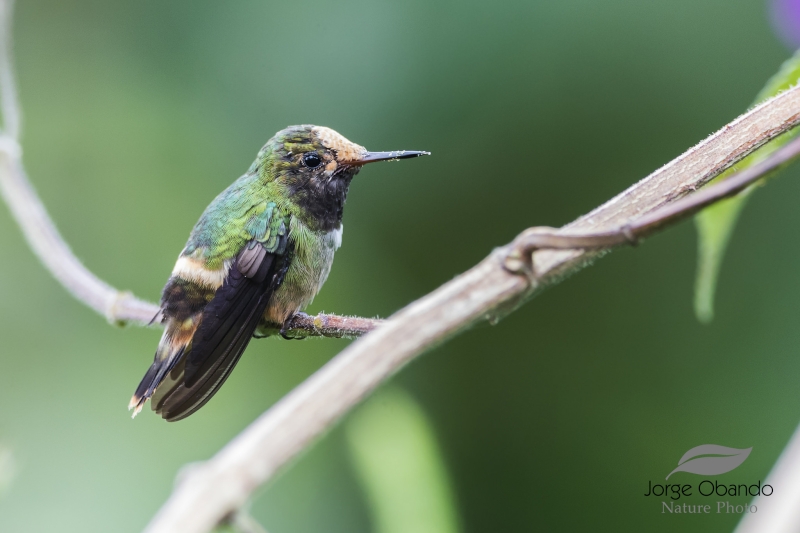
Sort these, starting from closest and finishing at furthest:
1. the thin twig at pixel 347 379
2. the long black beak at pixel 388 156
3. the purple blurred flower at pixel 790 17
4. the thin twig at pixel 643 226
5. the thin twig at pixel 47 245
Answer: the thin twig at pixel 347 379 → the thin twig at pixel 643 226 → the purple blurred flower at pixel 790 17 → the thin twig at pixel 47 245 → the long black beak at pixel 388 156

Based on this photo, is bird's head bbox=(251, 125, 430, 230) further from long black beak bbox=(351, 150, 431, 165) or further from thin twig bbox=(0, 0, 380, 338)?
thin twig bbox=(0, 0, 380, 338)

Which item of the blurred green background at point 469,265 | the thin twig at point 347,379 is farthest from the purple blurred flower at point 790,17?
the blurred green background at point 469,265

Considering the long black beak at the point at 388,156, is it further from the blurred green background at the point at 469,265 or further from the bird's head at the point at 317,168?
the blurred green background at the point at 469,265

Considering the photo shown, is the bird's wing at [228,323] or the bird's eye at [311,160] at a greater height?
the bird's eye at [311,160]

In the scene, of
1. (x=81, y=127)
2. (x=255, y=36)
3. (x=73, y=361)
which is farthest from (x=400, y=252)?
(x=81, y=127)

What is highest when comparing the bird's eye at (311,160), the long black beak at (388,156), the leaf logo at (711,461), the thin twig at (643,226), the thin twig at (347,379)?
the bird's eye at (311,160)

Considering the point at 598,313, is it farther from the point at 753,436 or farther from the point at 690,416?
the point at 753,436

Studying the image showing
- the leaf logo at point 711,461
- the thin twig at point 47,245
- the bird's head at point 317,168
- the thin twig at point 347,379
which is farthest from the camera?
the bird's head at point 317,168
